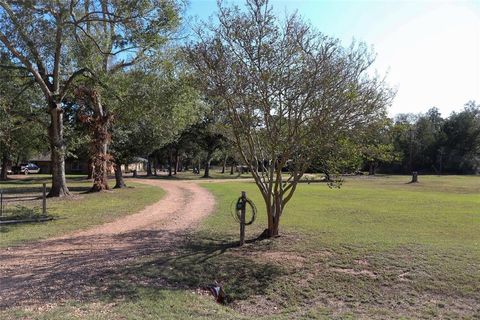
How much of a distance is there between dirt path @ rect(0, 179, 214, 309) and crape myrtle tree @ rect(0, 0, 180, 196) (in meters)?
7.17

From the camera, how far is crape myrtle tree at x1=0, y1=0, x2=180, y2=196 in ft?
52.3

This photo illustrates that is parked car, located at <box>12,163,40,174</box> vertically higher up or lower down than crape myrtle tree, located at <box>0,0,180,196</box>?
lower down

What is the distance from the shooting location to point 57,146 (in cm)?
2055

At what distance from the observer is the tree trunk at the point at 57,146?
2077 cm

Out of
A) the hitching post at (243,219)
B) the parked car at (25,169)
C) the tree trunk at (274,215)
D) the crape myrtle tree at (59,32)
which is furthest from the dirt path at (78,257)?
the parked car at (25,169)

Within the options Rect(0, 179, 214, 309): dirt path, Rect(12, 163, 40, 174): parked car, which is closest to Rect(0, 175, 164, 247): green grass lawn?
Rect(0, 179, 214, 309): dirt path

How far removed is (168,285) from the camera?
7398 millimetres

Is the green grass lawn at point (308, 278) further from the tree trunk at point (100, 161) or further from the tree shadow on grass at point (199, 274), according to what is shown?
the tree trunk at point (100, 161)

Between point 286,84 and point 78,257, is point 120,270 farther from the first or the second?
point 286,84

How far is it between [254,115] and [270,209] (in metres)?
2.57

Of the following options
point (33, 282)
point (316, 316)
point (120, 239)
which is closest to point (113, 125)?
point (120, 239)

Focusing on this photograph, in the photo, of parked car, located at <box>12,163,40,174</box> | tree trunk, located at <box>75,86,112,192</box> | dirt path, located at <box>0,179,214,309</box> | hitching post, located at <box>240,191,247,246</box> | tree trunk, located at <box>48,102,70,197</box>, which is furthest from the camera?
parked car, located at <box>12,163,40,174</box>

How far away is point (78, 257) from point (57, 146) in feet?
42.3

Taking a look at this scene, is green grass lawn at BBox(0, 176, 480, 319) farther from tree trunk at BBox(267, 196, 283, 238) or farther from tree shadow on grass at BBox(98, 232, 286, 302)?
tree trunk at BBox(267, 196, 283, 238)
